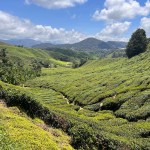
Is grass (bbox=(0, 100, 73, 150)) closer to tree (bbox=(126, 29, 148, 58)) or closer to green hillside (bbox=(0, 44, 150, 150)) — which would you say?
green hillside (bbox=(0, 44, 150, 150))

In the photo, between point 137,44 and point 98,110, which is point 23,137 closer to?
point 98,110

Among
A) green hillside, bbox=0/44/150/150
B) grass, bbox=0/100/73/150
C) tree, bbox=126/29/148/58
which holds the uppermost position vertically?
tree, bbox=126/29/148/58

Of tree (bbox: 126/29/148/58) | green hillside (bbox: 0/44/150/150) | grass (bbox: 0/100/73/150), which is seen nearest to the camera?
grass (bbox: 0/100/73/150)

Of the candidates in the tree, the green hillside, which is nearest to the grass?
the green hillside

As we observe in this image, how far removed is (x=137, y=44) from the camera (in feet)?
584

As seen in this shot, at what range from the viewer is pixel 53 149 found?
26875mm

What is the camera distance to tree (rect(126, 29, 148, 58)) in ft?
581

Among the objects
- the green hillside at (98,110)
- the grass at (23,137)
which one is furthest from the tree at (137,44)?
the grass at (23,137)

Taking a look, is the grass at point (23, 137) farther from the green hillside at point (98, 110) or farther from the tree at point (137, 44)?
the tree at point (137, 44)

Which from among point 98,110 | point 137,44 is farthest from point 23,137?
point 137,44

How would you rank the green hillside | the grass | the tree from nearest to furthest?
→ 1. the grass
2. the green hillside
3. the tree

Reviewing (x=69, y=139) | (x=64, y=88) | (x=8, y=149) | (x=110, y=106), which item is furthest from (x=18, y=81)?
(x=8, y=149)

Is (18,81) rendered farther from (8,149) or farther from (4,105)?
(8,149)

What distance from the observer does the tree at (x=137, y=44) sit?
177 m
